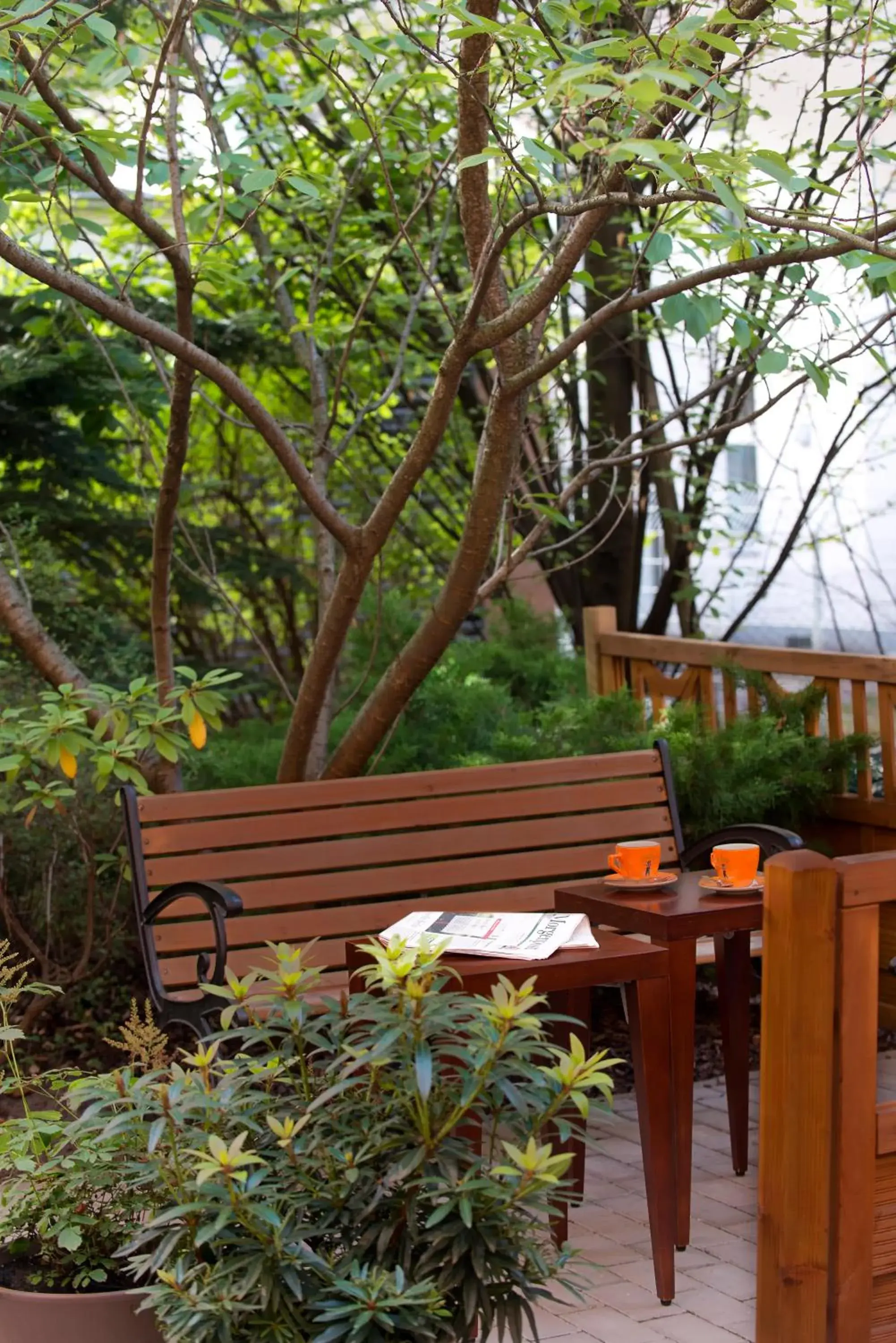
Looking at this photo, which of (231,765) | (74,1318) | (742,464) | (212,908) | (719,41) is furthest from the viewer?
(742,464)

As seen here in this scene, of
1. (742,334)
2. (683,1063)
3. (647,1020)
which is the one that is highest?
(742,334)

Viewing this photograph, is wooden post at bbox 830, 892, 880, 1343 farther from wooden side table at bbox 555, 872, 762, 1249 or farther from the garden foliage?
wooden side table at bbox 555, 872, 762, 1249

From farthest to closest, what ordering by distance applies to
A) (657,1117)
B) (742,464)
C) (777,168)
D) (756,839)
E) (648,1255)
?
(742,464)
(756,839)
(648,1255)
(657,1117)
(777,168)

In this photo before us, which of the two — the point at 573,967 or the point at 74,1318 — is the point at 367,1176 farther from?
the point at 573,967

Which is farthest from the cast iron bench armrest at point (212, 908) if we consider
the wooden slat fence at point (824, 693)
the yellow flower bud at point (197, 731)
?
the wooden slat fence at point (824, 693)

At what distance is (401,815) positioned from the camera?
464 cm

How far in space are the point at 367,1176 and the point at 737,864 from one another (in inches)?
65.9

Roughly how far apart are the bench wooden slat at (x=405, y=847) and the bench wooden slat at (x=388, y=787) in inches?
5.0

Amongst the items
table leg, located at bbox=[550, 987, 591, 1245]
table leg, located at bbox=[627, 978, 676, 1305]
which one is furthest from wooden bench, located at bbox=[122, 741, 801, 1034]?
table leg, located at bbox=[627, 978, 676, 1305]

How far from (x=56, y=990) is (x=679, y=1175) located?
161cm

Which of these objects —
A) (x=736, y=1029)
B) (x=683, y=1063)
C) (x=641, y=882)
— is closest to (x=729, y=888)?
(x=641, y=882)

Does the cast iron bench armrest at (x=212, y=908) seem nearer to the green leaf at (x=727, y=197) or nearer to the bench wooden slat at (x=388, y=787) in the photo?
the bench wooden slat at (x=388, y=787)

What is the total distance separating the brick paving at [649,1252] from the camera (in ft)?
10.2

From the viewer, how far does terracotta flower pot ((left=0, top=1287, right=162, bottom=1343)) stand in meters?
2.47
